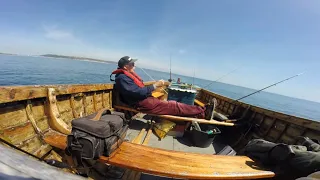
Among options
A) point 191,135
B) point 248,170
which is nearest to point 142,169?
point 248,170

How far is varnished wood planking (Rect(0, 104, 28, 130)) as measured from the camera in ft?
6.14

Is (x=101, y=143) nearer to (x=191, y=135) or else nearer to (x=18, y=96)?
(x=18, y=96)

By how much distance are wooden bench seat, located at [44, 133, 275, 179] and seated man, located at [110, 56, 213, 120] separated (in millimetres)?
1793

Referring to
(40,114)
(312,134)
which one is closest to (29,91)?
(40,114)

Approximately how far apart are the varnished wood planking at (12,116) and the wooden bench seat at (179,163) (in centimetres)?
42

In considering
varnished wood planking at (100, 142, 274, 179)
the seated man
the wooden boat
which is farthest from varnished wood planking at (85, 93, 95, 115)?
varnished wood planking at (100, 142, 274, 179)

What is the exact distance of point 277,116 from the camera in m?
3.66

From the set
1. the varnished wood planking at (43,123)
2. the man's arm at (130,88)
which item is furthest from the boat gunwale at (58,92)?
the man's arm at (130,88)

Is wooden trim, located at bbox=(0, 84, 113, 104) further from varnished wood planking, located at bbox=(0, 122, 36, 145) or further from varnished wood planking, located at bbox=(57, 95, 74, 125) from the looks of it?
varnished wood planking, located at bbox=(0, 122, 36, 145)

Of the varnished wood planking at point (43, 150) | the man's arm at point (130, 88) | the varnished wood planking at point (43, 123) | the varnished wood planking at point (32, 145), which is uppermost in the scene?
the man's arm at point (130, 88)

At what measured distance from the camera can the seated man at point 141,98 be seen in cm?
390

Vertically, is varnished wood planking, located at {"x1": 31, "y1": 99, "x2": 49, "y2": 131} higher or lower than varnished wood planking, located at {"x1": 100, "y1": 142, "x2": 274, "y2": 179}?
higher

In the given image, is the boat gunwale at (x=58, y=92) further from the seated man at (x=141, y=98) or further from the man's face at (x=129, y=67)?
the man's face at (x=129, y=67)

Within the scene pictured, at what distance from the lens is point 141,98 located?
402 centimetres
